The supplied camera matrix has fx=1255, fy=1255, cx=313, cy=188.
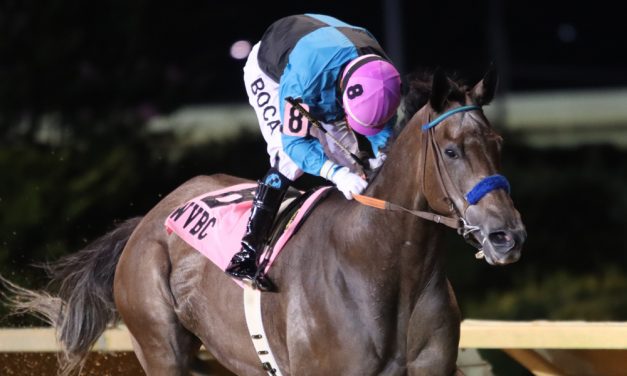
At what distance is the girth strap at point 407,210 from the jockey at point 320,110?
0.15 feet

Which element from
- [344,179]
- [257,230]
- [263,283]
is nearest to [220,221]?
[257,230]

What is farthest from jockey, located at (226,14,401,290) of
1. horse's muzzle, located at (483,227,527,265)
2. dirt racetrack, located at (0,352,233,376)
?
dirt racetrack, located at (0,352,233,376)

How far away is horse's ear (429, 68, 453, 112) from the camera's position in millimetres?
3574

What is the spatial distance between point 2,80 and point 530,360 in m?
4.68

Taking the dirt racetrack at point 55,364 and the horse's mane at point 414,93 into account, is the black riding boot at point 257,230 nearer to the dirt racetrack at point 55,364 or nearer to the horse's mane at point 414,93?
the horse's mane at point 414,93

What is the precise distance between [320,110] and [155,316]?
1101mm

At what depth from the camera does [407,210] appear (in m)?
3.78

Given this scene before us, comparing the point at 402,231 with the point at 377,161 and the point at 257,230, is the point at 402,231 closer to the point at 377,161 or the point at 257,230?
the point at 377,161

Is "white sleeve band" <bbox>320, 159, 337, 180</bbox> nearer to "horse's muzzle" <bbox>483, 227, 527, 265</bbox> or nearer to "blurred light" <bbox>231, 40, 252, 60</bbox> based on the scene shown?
"horse's muzzle" <bbox>483, 227, 527, 265</bbox>

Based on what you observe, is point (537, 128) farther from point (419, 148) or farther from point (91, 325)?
point (419, 148)

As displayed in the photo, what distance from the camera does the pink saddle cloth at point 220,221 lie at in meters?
4.21

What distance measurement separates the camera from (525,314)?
7734mm

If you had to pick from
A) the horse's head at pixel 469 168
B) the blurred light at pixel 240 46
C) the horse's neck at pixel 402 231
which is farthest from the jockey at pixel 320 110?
the blurred light at pixel 240 46

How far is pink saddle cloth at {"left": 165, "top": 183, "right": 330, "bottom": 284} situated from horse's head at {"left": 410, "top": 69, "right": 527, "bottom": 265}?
648 mm
